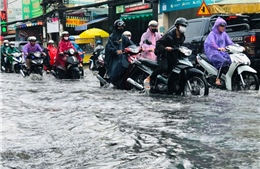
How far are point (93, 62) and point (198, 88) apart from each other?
38.1 feet

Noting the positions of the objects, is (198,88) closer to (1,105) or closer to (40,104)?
(40,104)

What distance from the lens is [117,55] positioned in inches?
374

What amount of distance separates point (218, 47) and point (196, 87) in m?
Result: 1.47

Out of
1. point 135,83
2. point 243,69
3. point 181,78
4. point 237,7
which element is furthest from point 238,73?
point 237,7

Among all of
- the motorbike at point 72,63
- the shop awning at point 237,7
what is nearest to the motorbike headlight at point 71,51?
the motorbike at point 72,63

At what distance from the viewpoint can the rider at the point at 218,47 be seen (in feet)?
28.5

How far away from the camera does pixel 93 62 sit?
18844mm

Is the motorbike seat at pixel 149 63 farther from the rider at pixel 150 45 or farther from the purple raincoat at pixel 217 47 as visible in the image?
the purple raincoat at pixel 217 47

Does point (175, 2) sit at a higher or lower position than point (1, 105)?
higher

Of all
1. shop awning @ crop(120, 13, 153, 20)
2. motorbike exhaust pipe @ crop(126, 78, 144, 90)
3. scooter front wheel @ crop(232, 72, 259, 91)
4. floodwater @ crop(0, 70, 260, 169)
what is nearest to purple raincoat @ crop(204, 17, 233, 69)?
scooter front wheel @ crop(232, 72, 259, 91)

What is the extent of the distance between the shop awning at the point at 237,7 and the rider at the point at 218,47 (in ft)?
16.4

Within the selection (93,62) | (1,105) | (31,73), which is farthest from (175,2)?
(1,105)

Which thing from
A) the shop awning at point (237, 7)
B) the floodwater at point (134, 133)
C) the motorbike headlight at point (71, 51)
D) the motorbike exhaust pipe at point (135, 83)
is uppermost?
the shop awning at point (237, 7)

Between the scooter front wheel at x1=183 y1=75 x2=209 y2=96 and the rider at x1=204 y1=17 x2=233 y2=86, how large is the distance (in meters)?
1.20
